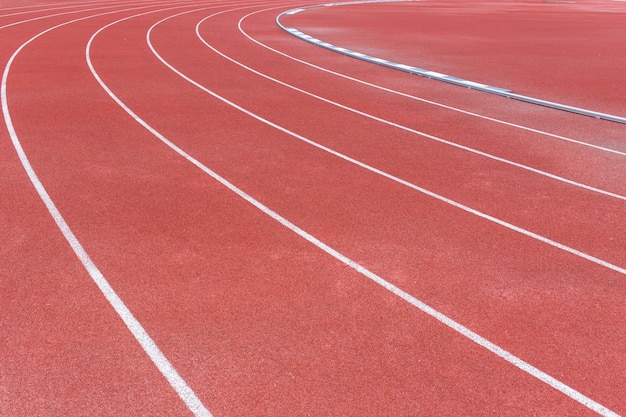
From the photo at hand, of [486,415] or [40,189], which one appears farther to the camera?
[40,189]

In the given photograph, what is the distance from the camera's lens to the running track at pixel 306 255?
378 cm

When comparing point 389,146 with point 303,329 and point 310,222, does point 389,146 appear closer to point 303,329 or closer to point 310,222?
point 310,222

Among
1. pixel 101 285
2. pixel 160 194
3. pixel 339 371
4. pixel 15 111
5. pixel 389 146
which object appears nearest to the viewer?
pixel 339 371

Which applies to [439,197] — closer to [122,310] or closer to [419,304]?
[419,304]

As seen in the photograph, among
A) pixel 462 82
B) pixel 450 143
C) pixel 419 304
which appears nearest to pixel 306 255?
pixel 419 304

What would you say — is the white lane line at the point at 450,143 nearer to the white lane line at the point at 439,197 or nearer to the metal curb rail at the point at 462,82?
the white lane line at the point at 439,197

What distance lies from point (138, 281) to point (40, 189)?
95.5 inches

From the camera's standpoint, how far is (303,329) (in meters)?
4.32

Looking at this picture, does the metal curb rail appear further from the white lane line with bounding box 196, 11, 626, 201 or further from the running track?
the white lane line with bounding box 196, 11, 626, 201

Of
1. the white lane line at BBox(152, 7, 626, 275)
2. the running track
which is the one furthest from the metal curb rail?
the white lane line at BBox(152, 7, 626, 275)

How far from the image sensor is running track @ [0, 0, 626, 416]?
3.78 m

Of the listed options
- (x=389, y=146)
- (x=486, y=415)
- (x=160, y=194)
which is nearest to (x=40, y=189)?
(x=160, y=194)

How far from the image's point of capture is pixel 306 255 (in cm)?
536

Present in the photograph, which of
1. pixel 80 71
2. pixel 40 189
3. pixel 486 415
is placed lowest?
pixel 80 71
